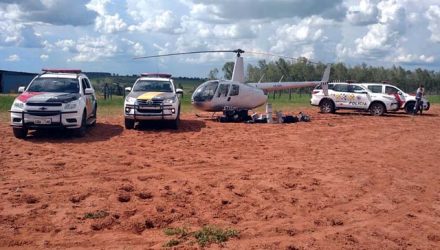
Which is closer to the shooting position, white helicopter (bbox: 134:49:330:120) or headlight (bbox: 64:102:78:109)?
headlight (bbox: 64:102:78:109)

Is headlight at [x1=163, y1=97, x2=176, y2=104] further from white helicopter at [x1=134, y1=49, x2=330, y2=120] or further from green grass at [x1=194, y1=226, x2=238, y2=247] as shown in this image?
green grass at [x1=194, y1=226, x2=238, y2=247]

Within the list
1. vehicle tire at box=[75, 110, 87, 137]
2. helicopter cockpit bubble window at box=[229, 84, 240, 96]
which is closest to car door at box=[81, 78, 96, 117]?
vehicle tire at box=[75, 110, 87, 137]

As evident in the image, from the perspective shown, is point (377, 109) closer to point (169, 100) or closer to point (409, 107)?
point (409, 107)

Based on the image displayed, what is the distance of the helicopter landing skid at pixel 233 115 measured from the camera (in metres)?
20.4

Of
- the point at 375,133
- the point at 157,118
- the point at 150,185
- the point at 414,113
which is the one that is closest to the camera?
the point at 150,185

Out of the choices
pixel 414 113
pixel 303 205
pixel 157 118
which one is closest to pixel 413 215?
pixel 303 205

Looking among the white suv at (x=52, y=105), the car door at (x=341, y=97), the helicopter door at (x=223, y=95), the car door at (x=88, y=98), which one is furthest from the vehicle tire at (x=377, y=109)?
the white suv at (x=52, y=105)

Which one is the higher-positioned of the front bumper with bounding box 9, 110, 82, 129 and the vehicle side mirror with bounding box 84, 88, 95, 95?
the vehicle side mirror with bounding box 84, 88, 95, 95

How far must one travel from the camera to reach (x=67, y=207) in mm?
6836

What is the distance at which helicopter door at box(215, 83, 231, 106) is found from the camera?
68.5ft

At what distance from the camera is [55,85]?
1459cm

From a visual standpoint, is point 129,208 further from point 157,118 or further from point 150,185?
point 157,118

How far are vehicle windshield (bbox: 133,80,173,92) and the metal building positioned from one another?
3831cm

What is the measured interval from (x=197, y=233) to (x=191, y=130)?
11.3 metres
